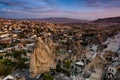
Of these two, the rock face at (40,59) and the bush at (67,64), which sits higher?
the rock face at (40,59)

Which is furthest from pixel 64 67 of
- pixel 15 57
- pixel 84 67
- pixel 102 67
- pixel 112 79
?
pixel 15 57

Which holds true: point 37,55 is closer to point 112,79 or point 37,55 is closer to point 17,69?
point 17,69

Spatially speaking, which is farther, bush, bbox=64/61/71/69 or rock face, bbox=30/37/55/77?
bush, bbox=64/61/71/69

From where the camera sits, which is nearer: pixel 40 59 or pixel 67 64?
→ pixel 40 59

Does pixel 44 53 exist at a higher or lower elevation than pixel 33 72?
higher

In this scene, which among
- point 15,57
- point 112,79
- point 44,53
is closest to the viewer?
point 112,79

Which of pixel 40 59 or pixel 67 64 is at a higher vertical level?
pixel 40 59

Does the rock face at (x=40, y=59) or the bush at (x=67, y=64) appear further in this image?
the bush at (x=67, y=64)

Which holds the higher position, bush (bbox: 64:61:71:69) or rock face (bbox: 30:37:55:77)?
rock face (bbox: 30:37:55:77)
